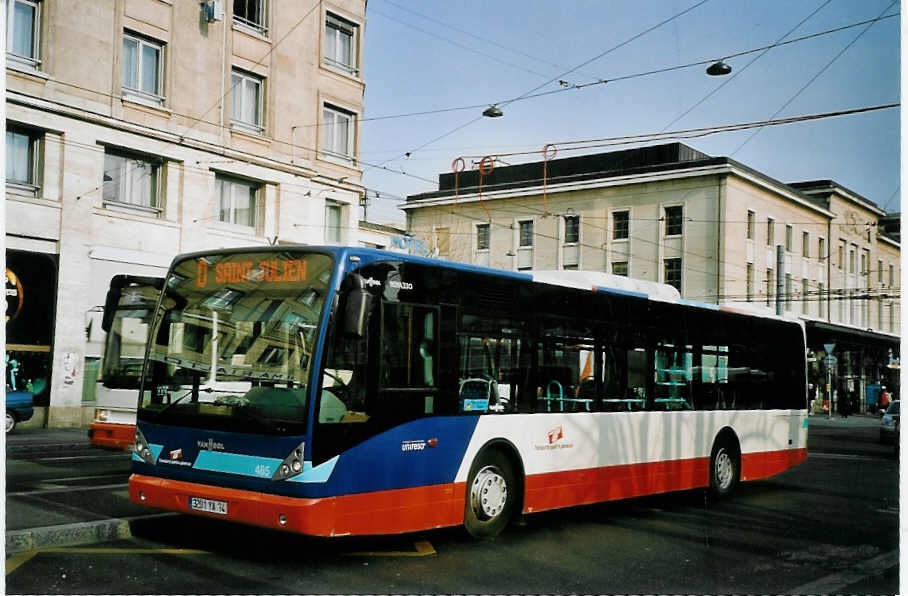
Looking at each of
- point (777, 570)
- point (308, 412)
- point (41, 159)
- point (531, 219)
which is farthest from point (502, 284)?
point (531, 219)

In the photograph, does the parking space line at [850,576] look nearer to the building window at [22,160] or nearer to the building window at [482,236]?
the building window at [22,160]

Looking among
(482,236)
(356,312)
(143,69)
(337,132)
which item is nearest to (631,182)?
(482,236)

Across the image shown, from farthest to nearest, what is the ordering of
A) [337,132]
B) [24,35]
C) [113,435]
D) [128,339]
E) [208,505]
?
[337,132] → [24,35] → [128,339] → [113,435] → [208,505]

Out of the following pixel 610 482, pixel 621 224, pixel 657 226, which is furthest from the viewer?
pixel 621 224

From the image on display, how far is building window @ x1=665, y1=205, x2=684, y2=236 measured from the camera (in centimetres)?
4347

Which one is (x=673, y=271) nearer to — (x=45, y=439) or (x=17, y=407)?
(x=45, y=439)

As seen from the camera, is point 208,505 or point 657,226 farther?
point 657,226

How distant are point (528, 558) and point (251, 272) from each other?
3406mm

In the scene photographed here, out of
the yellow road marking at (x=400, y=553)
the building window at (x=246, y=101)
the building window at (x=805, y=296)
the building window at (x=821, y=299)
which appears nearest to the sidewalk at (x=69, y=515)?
the yellow road marking at (x=400, y=553)

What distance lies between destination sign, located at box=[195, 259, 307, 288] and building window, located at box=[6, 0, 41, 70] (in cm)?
1376

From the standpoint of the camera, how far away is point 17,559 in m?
7.43

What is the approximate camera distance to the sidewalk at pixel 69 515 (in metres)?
7.84

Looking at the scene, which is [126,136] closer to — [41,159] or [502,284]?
[41,159]

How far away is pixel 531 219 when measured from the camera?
44531 mm
